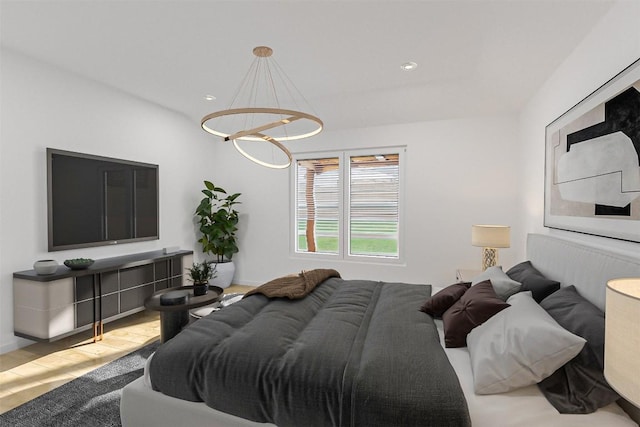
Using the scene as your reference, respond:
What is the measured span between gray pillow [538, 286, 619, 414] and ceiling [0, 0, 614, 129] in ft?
6.27

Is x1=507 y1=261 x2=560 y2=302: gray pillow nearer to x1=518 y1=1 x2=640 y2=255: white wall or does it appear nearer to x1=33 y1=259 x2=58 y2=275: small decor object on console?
x1=518 y1=1 x2=640 y2=255: white wall

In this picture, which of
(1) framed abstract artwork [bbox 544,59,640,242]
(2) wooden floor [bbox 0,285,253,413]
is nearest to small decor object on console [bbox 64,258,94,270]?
(2) wooden floor [bbox 0,285,253,413]

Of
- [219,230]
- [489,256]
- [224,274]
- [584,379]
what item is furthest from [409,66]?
[224,274]

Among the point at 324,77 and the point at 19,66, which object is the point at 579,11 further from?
the point at 19,66

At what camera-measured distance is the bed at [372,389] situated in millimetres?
1269

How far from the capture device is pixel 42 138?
313 centimetres

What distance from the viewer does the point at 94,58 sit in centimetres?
293

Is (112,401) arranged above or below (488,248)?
below

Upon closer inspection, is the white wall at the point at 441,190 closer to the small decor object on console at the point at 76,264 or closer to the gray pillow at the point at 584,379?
the small decor object on console at the point at 76,264

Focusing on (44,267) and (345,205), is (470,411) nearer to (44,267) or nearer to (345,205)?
(44,267)

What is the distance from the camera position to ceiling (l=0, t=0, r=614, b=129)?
215cm

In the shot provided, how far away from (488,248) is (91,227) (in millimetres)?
4448

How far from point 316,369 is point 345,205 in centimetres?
369

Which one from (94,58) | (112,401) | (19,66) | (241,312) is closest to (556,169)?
(241,312)
